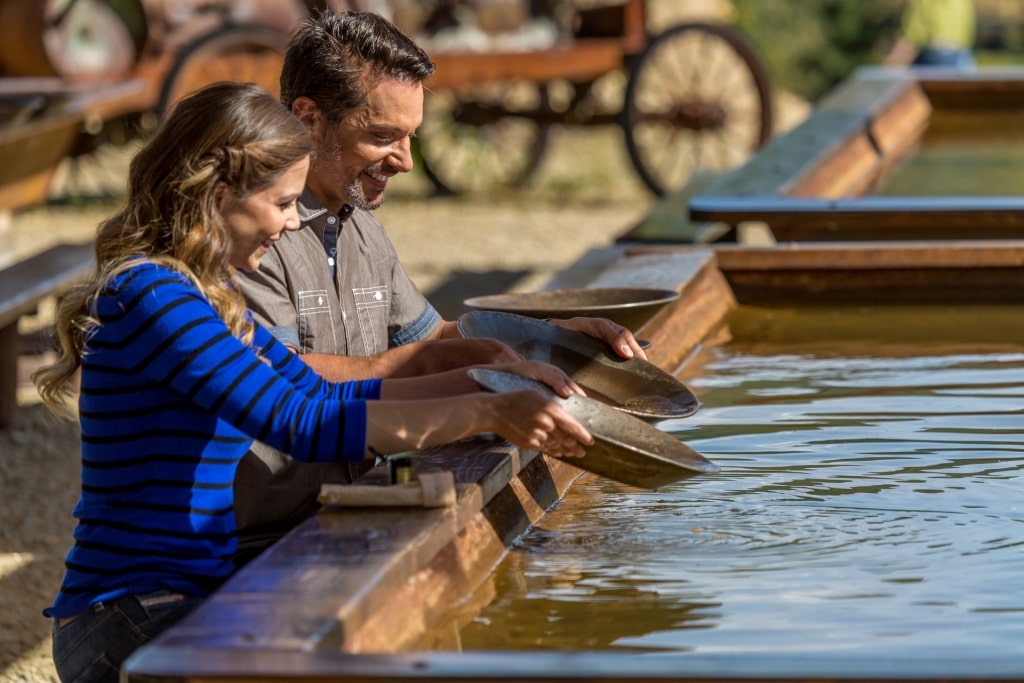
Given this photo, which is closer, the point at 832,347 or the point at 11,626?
the point at 11,626

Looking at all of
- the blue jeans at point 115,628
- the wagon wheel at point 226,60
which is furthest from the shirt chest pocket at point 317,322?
the wagon wheel at point 226,60

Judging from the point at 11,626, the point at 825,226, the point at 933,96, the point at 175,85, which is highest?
the point at 933,96

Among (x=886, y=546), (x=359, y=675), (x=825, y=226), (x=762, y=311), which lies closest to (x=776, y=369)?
(x=762, y=311)

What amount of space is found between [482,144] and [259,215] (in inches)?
381

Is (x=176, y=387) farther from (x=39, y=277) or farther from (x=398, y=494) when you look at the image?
(x=39, y=277)

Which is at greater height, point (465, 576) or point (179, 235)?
point (179, 235)

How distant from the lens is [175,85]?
8.50 metres

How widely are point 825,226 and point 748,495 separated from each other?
80.4 inches

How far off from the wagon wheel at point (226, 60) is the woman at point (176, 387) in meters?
6.48

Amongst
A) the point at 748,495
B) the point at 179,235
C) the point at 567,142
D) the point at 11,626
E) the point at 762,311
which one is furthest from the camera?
the point at 567,142

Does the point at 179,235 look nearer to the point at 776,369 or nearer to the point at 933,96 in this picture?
the point at 776,369

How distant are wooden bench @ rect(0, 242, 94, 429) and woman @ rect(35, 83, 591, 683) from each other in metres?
2.81

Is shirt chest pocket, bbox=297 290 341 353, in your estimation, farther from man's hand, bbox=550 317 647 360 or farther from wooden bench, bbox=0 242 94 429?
wooden bench, bbox=0 242 94 429

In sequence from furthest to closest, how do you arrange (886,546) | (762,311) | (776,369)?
(762,311)
(776,369)
(886,546)
